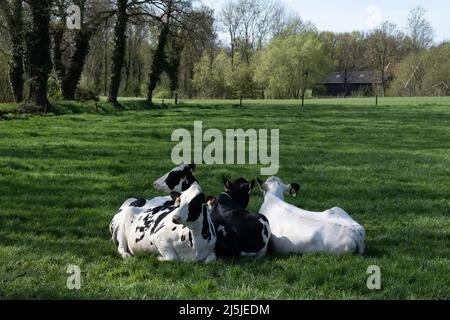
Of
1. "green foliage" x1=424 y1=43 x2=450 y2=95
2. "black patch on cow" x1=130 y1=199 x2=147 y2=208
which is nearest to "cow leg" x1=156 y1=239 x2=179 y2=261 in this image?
"black patch on cow" x1=130 y1=199 x2=147 y2=208

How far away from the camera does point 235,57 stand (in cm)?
8350

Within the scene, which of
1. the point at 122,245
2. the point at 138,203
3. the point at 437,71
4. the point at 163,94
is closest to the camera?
the point at 122,245

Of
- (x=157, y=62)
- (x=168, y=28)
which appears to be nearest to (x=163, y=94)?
(x=157, y=62)

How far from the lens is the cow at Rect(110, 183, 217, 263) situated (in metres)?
6.12

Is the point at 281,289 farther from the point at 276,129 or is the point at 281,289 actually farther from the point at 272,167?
the point at 276,129

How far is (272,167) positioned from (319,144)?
5219 mm

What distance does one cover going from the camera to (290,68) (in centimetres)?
7850

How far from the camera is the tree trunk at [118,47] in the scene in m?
37.0

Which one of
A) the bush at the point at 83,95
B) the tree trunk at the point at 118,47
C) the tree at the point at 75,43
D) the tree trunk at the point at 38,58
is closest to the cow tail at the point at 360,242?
the tree trunk at the point at 38,58

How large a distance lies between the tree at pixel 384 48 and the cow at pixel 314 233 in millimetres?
85697

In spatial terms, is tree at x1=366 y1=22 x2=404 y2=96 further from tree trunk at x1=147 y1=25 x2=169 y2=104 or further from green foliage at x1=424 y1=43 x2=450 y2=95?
tree trunk at x1=147 y1=25 x2=169 y2=104

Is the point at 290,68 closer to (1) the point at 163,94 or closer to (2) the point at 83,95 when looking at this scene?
(1) the point at 163,94

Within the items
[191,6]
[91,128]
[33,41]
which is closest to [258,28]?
[191,6]

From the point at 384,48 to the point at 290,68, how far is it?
2252 centimetres
